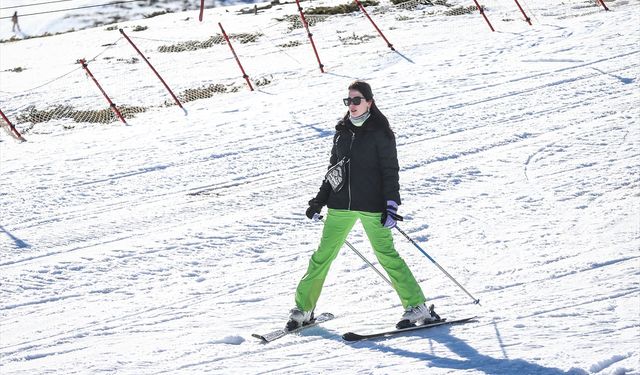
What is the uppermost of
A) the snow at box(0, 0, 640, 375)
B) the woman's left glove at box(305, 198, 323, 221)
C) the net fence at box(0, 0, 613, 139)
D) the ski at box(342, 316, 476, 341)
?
the woman's left glove at box(305, 198, 323, 221)

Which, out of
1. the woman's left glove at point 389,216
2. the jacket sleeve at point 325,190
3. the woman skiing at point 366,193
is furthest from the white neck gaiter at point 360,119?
the woman's left glove at point 389,216

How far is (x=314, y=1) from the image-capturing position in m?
25.2

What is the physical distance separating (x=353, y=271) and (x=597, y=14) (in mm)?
11273

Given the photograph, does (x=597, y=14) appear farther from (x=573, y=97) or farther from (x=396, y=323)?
(x=396, y=323)

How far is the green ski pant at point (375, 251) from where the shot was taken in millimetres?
5641

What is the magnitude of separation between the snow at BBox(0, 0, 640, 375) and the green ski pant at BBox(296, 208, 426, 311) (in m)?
0.30

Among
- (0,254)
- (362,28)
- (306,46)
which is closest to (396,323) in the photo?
(0,254)

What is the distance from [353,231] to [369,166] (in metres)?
2.52

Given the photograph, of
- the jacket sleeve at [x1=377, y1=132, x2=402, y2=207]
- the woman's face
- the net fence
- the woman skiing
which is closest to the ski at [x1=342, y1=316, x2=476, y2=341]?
the woman skiing

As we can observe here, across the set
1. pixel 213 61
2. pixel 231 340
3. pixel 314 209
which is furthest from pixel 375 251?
pixel 213 61

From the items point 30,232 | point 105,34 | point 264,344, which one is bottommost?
point 105,34

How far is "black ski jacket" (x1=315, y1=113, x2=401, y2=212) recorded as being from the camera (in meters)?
5.51

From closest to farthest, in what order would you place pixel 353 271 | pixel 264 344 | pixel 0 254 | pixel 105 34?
pixel 264 344, pixel 353 271, pixel 0 254, pixel 105 34

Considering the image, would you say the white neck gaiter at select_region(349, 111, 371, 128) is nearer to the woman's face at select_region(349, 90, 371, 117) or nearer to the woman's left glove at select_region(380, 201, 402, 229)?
the woman's face at select_region(349, 90, 371, 117)
